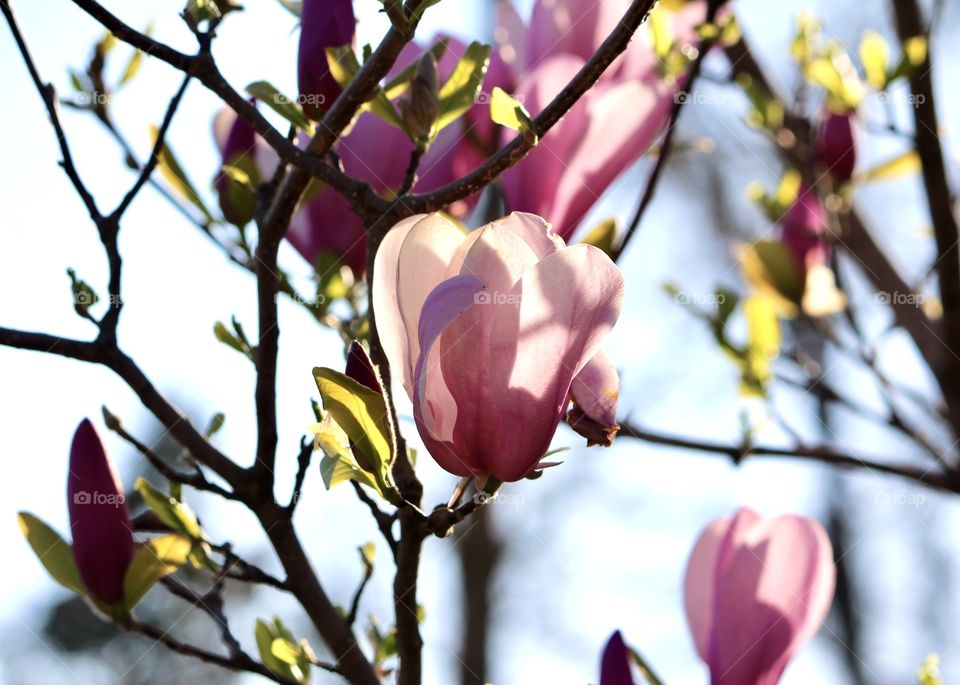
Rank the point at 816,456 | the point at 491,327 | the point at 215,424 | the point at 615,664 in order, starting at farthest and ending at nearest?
the point at 816,456 → the point at 215,424 → the point at 615,664 → the point at 491,327

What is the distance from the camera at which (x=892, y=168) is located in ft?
3.97

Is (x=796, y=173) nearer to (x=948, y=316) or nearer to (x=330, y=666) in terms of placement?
(x=948, y=316)

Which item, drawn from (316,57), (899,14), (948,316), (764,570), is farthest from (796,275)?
(316,57)

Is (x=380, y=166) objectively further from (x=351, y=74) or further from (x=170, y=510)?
(x=170, y=510)

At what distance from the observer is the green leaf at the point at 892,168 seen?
1.21 meters

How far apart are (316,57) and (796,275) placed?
73cm

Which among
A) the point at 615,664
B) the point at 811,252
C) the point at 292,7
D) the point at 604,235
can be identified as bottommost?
the point at 811,252

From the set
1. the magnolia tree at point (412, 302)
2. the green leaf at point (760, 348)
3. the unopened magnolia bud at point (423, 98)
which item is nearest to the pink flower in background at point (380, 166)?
the magnolia tree at point (412, 302)

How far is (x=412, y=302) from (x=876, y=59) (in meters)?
0.80

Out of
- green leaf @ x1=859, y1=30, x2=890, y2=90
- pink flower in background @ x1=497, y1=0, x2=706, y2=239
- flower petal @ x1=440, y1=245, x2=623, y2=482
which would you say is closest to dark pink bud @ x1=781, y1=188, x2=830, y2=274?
green leaf @ x1=859, y1=30, x2=890, y2=90

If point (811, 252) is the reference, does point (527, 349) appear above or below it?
above

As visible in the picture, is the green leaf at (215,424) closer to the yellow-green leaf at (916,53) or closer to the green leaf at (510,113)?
the green leaf at (510,113)

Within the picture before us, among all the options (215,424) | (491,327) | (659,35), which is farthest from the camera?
(659,35)

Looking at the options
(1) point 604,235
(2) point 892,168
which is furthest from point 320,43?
(2) point 892,168
